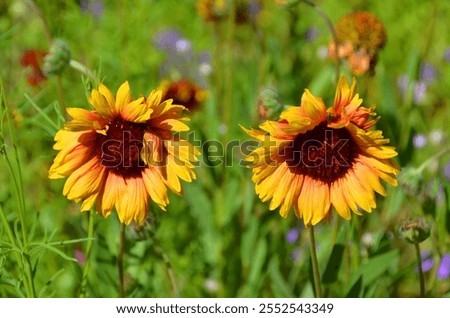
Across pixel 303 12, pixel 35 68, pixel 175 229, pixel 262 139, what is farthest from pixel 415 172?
pixel 303 12

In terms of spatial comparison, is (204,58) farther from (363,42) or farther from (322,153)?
(322,153)

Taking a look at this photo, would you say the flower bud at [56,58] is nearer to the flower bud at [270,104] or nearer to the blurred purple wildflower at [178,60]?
the flower bud at [270,104]

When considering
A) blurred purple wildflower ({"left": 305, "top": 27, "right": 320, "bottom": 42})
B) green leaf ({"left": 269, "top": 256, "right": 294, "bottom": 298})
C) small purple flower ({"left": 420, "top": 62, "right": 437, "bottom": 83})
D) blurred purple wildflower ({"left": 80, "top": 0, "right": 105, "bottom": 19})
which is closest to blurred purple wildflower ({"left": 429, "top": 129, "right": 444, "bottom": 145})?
small purple flower ({"left": 420, "top": 62, "right": 437, "bottom": 83})

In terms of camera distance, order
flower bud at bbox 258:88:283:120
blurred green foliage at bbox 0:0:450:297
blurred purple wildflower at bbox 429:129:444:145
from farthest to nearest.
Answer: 1. blurred purple wildflower at bbox 429:129:444:145
2. blurred green foliage at bbox 0:0:450:297
3. flower bud at bbox 258:88:283:120

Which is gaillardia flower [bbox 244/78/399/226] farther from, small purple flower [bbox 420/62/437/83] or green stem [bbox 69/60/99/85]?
small purple flower [bbox 420/62/437/83]

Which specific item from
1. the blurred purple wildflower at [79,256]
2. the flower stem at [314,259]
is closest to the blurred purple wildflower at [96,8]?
the blurred purple wildflower at [79,256]

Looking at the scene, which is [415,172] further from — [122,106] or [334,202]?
[122,106]
